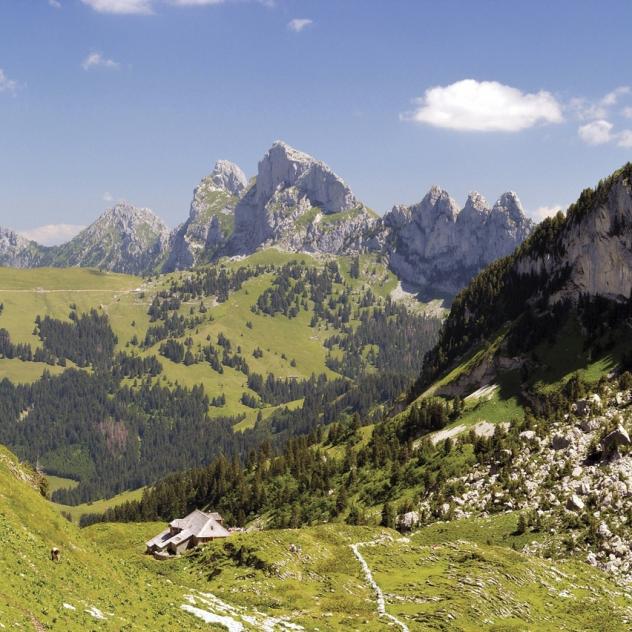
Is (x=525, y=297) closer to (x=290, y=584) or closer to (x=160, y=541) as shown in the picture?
(x=160, y=541)

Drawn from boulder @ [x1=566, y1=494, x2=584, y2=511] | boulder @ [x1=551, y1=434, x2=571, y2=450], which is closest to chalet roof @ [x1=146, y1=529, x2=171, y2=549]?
boulder @ [x1=566, y1=494, x2=584, y2=511]

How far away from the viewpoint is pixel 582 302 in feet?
474

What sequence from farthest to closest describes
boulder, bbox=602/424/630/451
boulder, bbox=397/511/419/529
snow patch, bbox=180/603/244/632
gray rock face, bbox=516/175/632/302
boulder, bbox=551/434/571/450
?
gray rock face, bbox=516/175/632/302, boulder, bbox=551/434/571/450, boulder, bbox=397/511/419/529, boulder, bbox=602/424/630/451, snow patch, bbox=180/603/244/632

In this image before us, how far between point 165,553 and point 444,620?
176ft

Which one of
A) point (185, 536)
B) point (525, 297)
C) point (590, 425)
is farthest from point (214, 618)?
point (525, 297)

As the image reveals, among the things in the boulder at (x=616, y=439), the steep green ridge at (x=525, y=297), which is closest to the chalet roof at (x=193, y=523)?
the boulder at (x=616, y=439)

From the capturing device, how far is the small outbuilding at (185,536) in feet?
327

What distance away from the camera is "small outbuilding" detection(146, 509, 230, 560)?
327 feet

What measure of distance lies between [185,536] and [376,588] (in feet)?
145

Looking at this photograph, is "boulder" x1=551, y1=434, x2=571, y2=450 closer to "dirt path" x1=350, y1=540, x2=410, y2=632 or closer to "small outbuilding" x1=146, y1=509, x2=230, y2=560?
"dirt path" x1=350, y1=540, x2=410, y2=632

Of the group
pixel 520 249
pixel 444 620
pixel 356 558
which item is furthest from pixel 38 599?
pixel 520 249

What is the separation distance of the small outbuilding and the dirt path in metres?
29.7

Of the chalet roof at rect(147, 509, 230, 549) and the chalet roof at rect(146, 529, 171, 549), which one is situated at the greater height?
the chalet roof at rect(147, 509, 230, 549)

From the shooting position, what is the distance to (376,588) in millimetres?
66312
